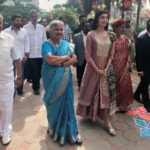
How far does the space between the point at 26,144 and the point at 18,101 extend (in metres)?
1.90

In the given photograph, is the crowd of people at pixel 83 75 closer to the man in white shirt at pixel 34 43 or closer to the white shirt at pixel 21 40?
the white shirt at pixel 21 40

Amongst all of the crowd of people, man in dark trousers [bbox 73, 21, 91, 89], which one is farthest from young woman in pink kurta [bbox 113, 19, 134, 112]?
man in dark trousers [bbox 73, 21, 91, 89]

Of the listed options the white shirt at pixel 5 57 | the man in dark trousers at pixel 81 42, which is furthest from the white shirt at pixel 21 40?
the white shirt at pixel 5 57

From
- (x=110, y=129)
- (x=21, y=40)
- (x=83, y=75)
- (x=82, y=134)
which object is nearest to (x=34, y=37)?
(x=21, y=40)

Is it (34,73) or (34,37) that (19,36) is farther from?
(34,73)

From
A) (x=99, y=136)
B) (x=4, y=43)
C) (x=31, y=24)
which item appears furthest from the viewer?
(x=31, y=24)

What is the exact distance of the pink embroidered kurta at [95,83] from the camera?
420cm

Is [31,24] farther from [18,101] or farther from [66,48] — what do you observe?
[66,48]

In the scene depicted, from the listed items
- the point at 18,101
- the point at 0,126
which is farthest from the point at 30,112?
the point at 0,126

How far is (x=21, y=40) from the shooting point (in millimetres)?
5707

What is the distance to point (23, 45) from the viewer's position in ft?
19.0

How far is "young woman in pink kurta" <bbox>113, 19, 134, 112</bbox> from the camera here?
179 inches

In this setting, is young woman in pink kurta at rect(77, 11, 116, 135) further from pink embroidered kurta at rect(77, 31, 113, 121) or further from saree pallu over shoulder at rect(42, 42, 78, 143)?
saree pallu over shoulder at rect(42, 42, 78, 143)

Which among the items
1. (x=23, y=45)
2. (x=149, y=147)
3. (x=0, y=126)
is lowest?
(x=149, y=147)
